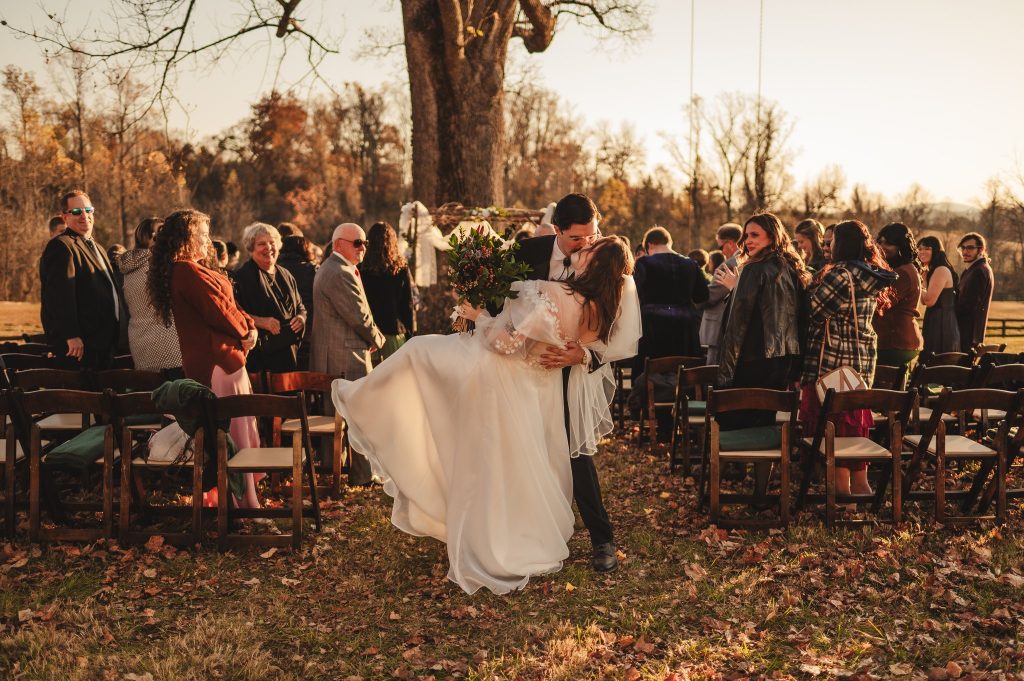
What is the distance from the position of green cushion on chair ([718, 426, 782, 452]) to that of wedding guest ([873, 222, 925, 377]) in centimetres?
250

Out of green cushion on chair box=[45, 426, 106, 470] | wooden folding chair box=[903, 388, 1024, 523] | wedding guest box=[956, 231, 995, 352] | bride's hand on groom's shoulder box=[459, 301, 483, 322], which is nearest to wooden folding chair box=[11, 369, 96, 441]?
green cushion on chair box=[45, 426, 106, 470]

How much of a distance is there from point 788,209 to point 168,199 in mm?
35513

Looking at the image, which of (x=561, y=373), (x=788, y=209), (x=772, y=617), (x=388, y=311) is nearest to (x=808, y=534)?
(x=772, y=617)

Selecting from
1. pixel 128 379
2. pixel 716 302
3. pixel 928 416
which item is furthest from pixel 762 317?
pixel 128 379

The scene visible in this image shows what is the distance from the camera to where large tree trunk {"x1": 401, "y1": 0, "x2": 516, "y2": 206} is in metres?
14.1

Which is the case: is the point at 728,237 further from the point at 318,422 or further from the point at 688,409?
the point at 318,422

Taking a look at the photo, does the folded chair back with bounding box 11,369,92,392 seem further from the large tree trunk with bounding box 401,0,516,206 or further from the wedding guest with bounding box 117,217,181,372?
the large tree trunk with bounding box 401,0,516,206

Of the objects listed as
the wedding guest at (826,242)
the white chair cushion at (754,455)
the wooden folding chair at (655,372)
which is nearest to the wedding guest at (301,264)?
the wooden folding chair at (655,372)

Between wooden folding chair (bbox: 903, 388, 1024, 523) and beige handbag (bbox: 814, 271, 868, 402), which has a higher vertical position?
beige handbag (bbox: 814, 271, 868, 402)

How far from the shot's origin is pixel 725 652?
4461 mm

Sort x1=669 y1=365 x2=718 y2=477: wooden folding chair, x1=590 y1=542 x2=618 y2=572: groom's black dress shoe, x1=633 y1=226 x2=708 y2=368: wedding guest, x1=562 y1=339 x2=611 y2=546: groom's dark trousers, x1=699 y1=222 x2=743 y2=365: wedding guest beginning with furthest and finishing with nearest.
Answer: x1=699 y1=222 x2=743 y2=365: wedding guest
x1=633 y1=226 x2=708 y2=368: wedding guest
x1=669 y1=365 x2=718 y2=477: wooden folding chair
x1=590 y1=542 x2=618 y2=572: groom's black dress shoe
x1=562 y1=339 x2=611 y2=546: groom's dark trousers

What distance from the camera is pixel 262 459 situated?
19.3 ft

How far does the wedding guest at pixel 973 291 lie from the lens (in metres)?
10.3

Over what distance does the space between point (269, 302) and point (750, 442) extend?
4.34 metres
